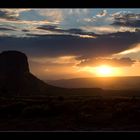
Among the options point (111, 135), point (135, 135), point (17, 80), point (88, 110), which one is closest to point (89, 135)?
point (111, 135)

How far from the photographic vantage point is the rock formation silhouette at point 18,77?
77.1m

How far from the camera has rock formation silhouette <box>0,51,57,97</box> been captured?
7712 centimetres

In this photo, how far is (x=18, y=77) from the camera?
9381 cm

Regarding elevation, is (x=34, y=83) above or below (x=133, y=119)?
above

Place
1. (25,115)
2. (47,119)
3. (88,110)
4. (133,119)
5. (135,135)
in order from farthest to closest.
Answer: (88,110)
(25,115)
(47,119)
(133,119)
(135,135)

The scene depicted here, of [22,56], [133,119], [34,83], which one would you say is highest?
[22,56]

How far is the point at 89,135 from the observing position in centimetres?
170

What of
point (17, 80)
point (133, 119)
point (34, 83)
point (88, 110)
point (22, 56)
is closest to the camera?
point (133, 119)
